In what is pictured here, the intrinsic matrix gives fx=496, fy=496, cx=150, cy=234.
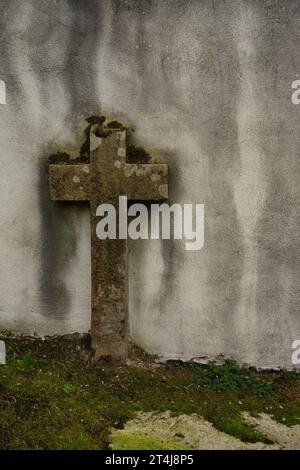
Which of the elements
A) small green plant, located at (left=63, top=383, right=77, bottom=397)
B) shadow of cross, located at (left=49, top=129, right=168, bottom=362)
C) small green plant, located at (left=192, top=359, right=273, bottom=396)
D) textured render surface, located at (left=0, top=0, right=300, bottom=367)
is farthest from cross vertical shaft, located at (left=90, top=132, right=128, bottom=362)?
small green plant, located at (left=192, top=359, right=273, bottom=396)

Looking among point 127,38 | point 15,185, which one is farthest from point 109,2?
point 15,185

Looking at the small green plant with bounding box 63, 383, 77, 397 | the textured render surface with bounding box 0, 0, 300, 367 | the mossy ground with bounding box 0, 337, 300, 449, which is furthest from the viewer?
the textured render surface with bounding box 0, 0, 300, 367

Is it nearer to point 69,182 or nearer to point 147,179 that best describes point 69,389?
point 69,182

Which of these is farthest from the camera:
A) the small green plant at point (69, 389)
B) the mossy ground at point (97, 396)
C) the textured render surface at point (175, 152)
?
the textured render surface at point (175, 152)

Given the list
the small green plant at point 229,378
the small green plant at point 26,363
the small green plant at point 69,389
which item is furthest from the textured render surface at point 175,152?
the small green plant at point 69,389

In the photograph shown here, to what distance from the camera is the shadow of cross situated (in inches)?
143

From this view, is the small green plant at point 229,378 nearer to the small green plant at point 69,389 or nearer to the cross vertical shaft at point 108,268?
the cross vertical shaft at point 108,268

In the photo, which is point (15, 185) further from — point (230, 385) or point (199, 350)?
point (230, 385)

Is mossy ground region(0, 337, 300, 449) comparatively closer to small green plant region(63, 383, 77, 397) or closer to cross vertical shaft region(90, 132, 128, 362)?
small green plant region(63, 383, 77, 397)

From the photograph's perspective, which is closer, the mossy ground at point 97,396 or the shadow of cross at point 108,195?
the mossy ground at point 97,396

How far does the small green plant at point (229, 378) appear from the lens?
3.66 meters

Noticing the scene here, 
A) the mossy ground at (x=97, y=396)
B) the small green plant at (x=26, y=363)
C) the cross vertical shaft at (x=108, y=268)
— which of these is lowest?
the mossy ground at (x=97, y=396)

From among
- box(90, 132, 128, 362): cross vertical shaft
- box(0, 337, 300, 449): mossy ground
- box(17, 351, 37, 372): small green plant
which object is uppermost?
box(90, 132, 128, 362): cross vertical shaft

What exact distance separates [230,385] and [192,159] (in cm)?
171
